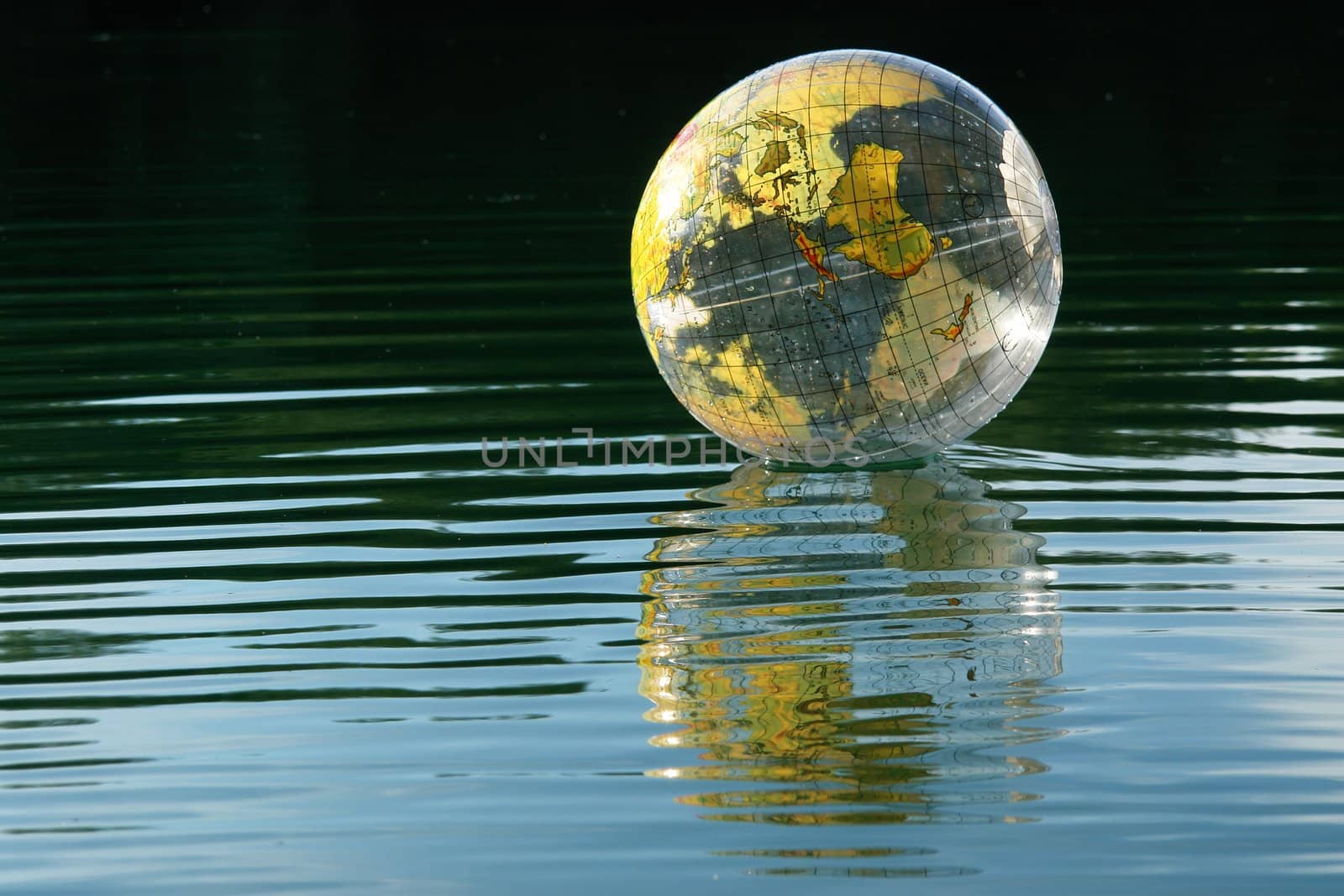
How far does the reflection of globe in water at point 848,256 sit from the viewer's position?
6.93m

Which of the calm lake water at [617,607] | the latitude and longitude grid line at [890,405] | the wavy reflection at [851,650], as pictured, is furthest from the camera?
the latitude and longitude grid line at [890,405]

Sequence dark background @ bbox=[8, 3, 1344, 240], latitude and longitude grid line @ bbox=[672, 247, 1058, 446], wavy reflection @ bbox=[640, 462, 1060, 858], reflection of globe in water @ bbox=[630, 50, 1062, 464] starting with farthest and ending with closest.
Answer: dark background @ bbox=[8, 3, 1344, 240] < latitude and longitude grid line @ bbox=[672, 247, 1058, 446] < reflection of globe in water @ bbox=[630, 50, 1062, 464] < wavy reflection @ bbox=[640, 462, 1060, 858]

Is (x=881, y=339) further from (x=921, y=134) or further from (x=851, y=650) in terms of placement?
(x=851, y=650)

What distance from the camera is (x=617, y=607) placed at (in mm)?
6246

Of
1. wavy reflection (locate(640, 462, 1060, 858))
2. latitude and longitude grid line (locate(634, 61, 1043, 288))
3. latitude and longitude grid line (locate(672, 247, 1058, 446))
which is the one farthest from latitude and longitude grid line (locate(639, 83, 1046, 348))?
wavy reflection (locate(640, 462, 1060, 858))

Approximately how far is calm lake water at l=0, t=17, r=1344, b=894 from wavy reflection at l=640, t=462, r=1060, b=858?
0.06ft

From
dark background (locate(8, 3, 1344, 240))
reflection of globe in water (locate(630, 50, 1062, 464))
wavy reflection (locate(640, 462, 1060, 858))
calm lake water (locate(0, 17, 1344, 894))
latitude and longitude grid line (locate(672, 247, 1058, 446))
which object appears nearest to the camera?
calm lake water (locate(0, 17, 1344, 894))

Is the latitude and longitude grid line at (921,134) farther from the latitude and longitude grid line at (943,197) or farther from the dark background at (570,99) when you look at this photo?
the dark background at (570,99)

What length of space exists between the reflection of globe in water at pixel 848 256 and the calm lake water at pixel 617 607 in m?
0.46

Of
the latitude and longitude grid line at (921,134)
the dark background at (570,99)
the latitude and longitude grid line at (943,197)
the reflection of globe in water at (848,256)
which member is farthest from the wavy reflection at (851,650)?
the dark background at (570,99)

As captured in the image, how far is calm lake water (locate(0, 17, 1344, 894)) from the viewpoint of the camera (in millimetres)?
4605

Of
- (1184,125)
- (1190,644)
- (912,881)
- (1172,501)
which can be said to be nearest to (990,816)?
(912,881)

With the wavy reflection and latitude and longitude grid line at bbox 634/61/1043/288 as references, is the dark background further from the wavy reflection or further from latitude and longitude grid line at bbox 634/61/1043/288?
the wavy reflection

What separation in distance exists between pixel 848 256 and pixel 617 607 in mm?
1596
